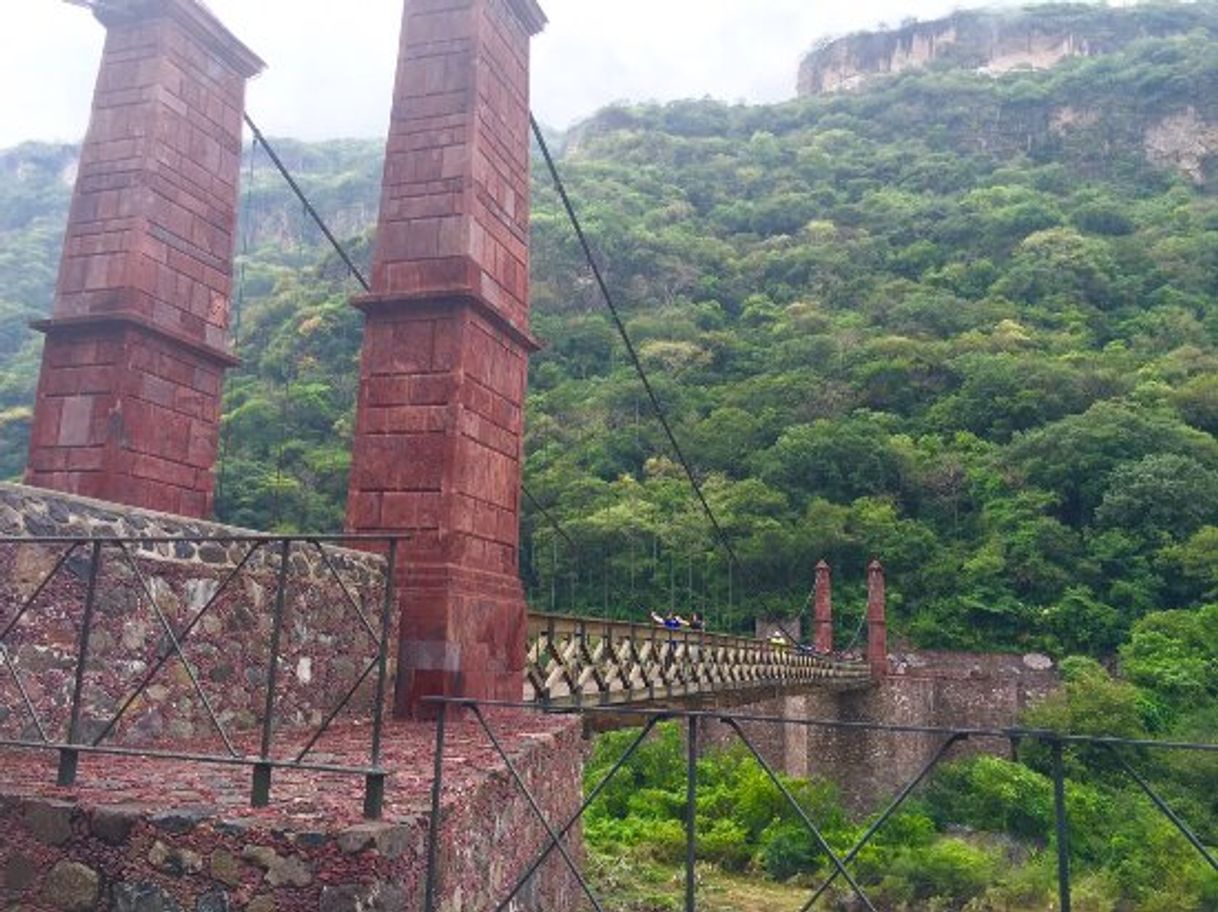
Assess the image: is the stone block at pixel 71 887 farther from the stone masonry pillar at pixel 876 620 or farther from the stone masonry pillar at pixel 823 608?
the stone masonry pillar at pixel 823 608

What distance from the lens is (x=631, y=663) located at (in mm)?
7719

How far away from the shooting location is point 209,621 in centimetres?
398

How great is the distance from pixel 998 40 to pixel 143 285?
234 ft

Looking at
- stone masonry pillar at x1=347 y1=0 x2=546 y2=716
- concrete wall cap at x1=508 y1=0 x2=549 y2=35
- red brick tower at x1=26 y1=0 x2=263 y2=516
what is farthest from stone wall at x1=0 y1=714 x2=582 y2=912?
concrete wall cap at x1=508 y1=0 x2=549 y2=35

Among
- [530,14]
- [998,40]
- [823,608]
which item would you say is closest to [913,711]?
[823,608]

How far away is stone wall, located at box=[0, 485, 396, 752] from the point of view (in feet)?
10.9

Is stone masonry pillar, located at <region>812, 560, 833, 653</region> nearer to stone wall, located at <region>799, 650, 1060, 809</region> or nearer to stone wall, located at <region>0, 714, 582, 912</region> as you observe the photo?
stone wall, located at <region>799, 650, 1060, 809</region>

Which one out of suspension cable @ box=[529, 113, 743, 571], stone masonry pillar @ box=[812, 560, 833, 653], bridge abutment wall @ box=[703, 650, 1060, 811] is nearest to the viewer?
suspension cable @ box=[529, 113, 743, 571]

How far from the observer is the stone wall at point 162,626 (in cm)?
332

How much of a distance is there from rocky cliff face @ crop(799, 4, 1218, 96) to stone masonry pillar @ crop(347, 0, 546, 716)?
65452 mm

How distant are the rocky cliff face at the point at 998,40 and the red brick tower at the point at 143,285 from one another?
65.3 meters

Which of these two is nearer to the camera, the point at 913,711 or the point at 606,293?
the point at 606,293

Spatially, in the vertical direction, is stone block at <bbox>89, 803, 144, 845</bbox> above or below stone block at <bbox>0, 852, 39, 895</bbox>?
above

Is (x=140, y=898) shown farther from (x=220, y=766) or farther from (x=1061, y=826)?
(x=1061, y=826)
